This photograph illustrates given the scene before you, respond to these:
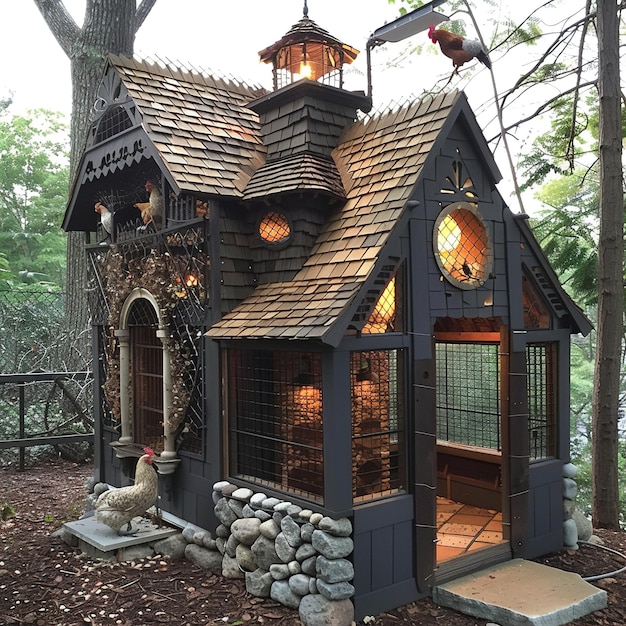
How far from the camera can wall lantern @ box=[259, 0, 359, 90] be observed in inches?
292

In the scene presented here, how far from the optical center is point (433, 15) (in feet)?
20.7

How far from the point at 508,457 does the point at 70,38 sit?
1102 centimetres

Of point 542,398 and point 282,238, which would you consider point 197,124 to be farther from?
point 542,398

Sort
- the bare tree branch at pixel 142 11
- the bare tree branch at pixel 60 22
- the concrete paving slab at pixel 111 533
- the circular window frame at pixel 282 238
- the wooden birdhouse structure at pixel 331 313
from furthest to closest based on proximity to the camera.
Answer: the bare tree branch at pixel 142 11, the bare tree branch at pixel 60 22, the concrete paving slab at pixel 111 533, the circular window frame at pixel 282 238, the wooden birdhouse structure at pixel 331 313

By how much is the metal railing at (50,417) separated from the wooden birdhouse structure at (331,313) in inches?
137

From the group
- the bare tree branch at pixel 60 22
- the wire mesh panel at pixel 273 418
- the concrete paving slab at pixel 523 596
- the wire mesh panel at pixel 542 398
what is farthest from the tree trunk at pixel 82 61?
the concrete paving slab at pixel 523 596

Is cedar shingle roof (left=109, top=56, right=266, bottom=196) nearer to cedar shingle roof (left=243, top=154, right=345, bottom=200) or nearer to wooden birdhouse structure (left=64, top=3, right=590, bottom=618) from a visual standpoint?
wooden birdhouse structure (left=64, top=3, right=590, bottom=618)

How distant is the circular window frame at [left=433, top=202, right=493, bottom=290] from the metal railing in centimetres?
772

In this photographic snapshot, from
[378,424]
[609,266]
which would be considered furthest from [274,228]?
[609,266]

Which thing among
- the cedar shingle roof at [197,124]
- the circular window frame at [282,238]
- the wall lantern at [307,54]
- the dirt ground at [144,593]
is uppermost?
the wall lantern at [307,54]

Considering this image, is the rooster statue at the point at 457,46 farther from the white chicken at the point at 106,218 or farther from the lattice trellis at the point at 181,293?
the white chicken at the point at 106,218

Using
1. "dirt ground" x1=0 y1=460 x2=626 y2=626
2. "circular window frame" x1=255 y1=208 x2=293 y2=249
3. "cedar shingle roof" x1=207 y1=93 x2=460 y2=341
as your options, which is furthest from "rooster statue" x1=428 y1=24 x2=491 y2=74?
"dirt ground" x1=0 y1=460 x2=626 y2=626

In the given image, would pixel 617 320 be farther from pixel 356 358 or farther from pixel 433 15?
pixel 433 15

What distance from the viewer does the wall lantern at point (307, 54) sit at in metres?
7.43
